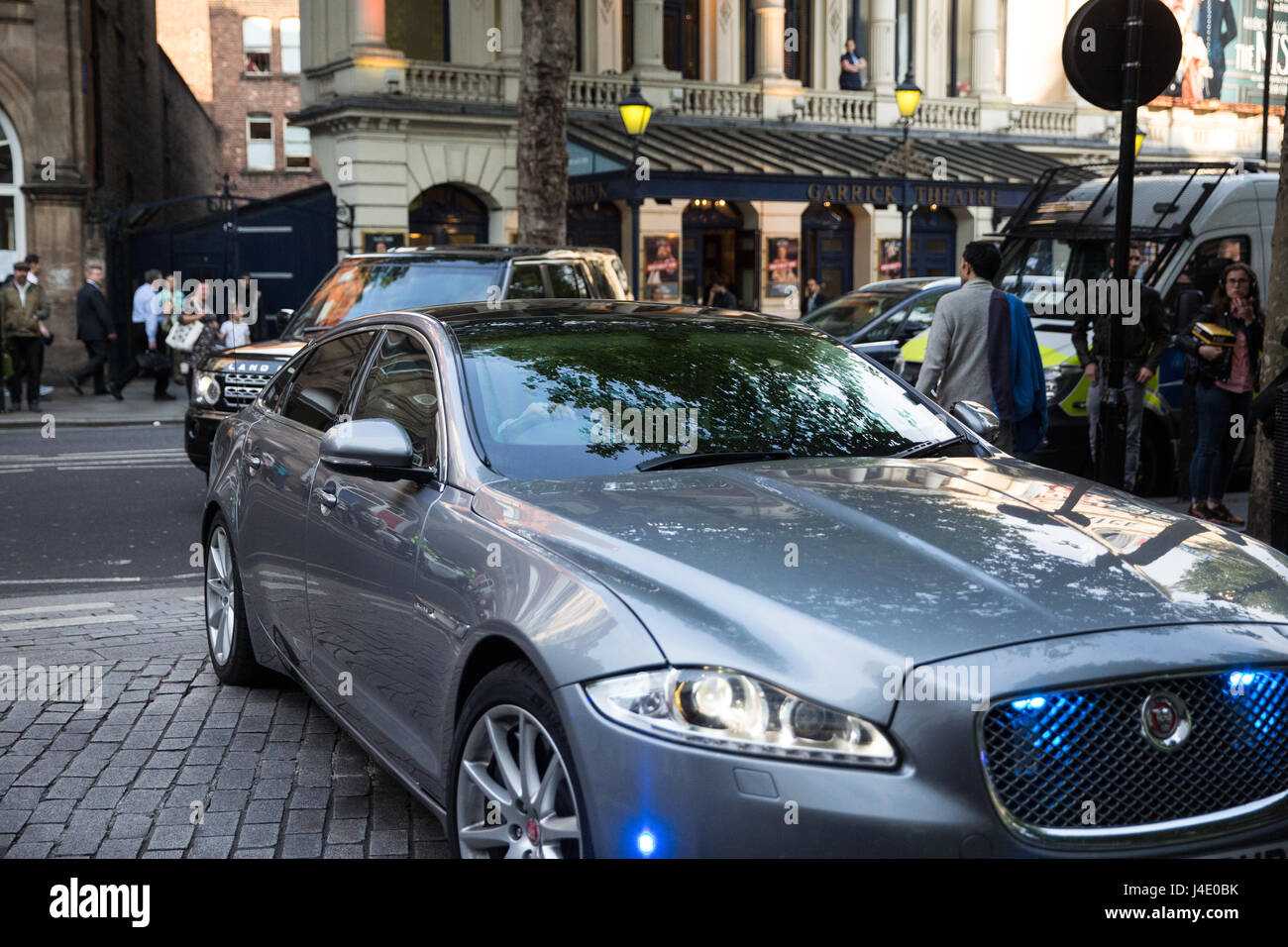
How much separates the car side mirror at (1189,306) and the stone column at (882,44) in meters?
24.7

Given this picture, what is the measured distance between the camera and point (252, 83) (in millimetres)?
52344

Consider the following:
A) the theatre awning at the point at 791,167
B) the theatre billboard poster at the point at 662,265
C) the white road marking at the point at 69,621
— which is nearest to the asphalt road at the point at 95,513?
the white road marking at the point at 69,621

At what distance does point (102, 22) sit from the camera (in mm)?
28594

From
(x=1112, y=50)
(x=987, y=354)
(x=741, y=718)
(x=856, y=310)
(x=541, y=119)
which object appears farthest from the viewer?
(x=541, y=119)

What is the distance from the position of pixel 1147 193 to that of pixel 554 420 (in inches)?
377

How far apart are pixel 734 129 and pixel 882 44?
5373 millimetres

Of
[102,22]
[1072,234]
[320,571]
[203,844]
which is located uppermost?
[102,22]

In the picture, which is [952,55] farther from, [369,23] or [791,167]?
[369,23]

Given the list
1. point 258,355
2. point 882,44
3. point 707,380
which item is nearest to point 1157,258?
point 258,355

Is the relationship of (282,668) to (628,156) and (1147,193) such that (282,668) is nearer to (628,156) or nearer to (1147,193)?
(1147,193)

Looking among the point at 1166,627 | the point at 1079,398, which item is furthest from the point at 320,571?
the point at 1079,398

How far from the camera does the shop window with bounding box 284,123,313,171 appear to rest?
169 feet

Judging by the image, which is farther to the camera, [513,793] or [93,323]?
[93,323]

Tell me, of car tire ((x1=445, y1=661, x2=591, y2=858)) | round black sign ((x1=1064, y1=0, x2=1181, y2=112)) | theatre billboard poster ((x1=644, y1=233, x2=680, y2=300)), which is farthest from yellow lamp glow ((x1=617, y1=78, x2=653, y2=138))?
car tire ((x1=445, y1=661, x2=591, y2=858))
